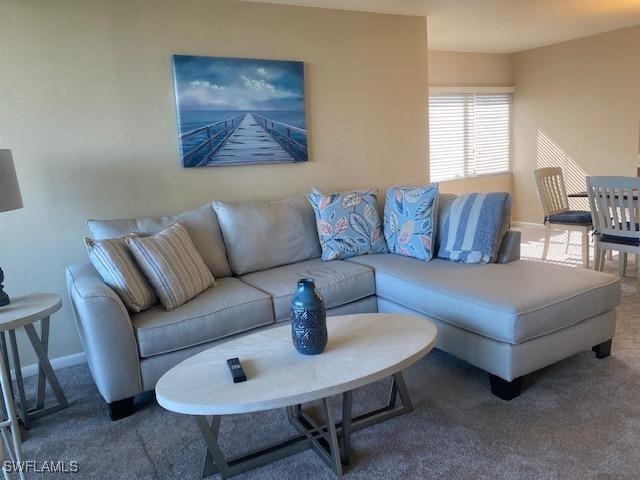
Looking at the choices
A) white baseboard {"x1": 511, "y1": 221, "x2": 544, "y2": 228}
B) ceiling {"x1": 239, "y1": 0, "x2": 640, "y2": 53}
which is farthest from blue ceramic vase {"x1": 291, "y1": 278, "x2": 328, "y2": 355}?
white baseboard {"x1": 511, "y1": 221, "x2": 544, "y2": 228}

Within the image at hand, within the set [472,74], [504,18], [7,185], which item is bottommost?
[7,185]

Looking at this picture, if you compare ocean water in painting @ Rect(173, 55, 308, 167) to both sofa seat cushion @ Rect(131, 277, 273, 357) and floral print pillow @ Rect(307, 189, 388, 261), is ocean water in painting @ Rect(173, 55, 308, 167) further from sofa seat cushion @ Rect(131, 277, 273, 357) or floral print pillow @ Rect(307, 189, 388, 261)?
sofa seat cushion @ Rect(131, 277, 273, 357)

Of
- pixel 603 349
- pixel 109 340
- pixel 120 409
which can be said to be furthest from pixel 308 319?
pixel 603 349

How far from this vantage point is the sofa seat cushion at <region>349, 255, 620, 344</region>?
221cm

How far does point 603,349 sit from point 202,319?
209cm

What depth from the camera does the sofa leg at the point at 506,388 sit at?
2.25m

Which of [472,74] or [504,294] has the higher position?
[472,74]

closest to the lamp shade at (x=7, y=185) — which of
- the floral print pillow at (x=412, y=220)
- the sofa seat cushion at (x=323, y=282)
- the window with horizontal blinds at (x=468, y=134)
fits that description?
the sofa seat cushion at (x=323, y=282)

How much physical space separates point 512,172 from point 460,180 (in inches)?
37.9

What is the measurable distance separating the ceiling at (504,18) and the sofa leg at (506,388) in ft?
8.94

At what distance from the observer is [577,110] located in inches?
225

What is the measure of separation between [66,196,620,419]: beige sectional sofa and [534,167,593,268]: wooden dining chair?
1.78 m

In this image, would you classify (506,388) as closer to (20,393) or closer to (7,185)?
(20,393)

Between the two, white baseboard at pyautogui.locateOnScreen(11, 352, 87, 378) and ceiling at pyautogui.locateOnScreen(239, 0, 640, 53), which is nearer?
white baseboard at pyautogui.locateOnScreen(11, 352, 87, 378)
